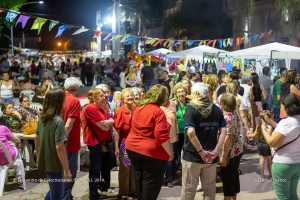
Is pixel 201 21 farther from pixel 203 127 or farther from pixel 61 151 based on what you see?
pixel 61 151

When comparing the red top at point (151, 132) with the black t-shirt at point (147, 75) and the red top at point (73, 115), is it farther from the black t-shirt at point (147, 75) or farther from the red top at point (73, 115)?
the black t-shirt at point (147, 75)

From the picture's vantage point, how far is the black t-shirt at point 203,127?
14.0 feet

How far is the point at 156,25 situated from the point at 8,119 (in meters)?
39.7

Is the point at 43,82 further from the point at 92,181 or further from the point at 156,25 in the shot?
the point at 156,25

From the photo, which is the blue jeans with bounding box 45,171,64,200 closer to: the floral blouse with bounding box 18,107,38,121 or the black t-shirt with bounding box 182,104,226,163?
the black t-shirt with bounding box 182,104,226,163

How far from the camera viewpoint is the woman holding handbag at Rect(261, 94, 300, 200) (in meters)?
4.04

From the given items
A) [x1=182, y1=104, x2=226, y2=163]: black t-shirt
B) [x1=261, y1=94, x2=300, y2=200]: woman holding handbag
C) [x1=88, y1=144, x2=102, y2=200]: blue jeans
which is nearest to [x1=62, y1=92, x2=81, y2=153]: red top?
[x1=88, y1=144, x2=102, y2=200]: blue jeans

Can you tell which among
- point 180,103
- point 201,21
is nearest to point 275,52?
point 180,103

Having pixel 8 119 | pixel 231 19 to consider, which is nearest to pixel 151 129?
pixel 8 119

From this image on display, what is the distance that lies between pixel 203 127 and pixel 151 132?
1.88ft

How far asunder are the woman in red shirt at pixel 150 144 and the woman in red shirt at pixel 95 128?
85 cm

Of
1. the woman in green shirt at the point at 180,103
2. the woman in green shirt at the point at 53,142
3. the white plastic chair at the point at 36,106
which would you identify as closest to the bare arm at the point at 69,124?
the woman in green shirt at the point at 53,142

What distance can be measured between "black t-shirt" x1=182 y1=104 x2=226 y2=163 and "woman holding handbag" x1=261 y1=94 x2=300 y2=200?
1.90 ft

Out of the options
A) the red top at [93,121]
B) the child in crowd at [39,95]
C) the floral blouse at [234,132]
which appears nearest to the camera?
the floral blouse at [234,132]
